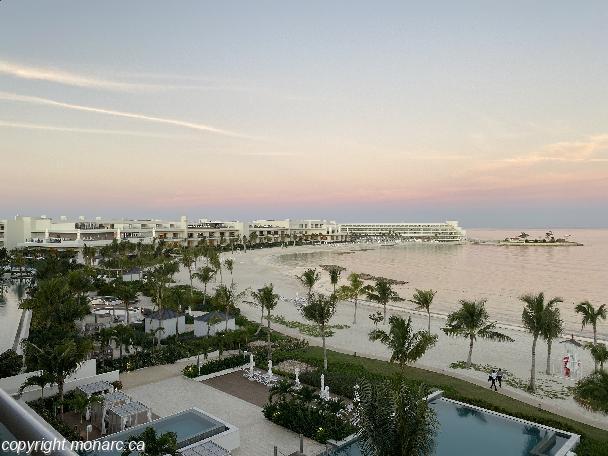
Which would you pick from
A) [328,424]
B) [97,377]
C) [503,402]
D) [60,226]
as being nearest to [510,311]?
[503,402]

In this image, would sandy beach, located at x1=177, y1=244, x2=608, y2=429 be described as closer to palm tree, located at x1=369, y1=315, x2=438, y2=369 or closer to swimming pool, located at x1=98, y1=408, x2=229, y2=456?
palm tree, located at x1=369, y1=315, x2=438, y2=369

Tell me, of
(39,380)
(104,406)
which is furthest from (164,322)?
(39,380)

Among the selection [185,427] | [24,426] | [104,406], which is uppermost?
[24,426]

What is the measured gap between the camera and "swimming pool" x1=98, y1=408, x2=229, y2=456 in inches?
528

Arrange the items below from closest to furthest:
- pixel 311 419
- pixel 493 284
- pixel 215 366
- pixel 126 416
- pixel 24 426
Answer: pixel 24 426 → pixel 126 416 → pixel 311 419 → pixel 215 366 → pixel 493 284

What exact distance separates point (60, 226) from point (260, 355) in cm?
7841

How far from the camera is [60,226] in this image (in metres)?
88.1

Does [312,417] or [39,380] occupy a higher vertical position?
[39,380]

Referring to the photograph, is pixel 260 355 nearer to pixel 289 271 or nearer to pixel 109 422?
pixel 109 422

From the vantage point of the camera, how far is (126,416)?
1473 cm

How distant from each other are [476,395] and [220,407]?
394 inches

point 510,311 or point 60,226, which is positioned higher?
point 60,226

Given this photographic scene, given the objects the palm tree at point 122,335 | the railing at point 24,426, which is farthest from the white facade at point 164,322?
the railing at point 24,426

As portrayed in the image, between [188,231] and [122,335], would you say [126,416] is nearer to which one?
[122,335]
